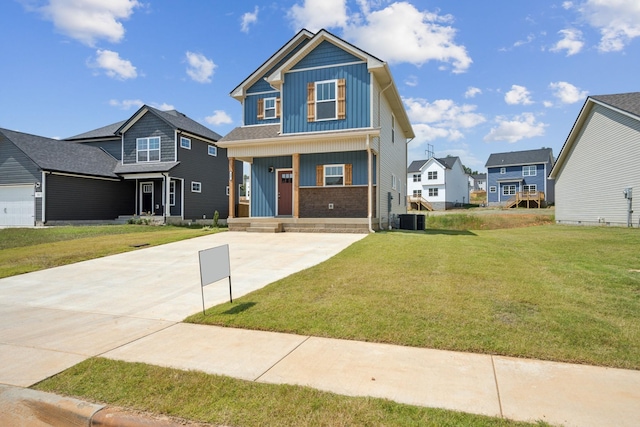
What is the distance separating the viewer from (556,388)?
317 centimetres

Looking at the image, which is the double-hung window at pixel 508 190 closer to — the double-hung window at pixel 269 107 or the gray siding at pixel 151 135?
the double-hung window at pixel 269 107

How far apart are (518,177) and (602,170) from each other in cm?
2955

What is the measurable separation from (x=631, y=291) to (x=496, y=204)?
46.7 metres

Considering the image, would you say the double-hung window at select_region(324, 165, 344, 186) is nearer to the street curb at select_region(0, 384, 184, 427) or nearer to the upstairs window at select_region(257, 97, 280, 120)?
the upstairs window at select_region(257, 97, 280, 120)

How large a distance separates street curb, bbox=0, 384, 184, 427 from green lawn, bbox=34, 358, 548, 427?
105 millimetres

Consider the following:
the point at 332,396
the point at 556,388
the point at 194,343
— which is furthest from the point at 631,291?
the point at 194,343

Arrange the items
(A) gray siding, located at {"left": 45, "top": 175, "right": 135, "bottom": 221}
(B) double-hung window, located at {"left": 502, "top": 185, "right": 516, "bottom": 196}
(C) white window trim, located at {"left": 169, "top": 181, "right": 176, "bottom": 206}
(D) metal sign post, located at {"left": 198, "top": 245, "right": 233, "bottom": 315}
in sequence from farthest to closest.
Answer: (B) double-hung window, located at {"left": 502, "top": 185, "right": 516, "bottom": 196}
(C) white window trim, located at {"left": 169, "top": 181, "right": 176, "bottom": 206}
(A) gray siding, located at {"left": 45, "top": 175, "right": 135, "bottom": 221}
(D) metal sign post, located at {"left": 198, "top": 245, "right": 233, "bottom": 315}

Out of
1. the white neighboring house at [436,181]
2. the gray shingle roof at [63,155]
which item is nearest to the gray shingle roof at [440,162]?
the white neighboring house at [436,181]

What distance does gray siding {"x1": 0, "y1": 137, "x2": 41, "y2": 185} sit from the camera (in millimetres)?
22750

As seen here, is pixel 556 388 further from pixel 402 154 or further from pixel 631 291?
pixel 402 154

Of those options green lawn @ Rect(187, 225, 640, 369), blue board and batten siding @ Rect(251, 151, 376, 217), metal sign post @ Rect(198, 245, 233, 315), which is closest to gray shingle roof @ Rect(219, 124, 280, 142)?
blue board and batten siding @ Rect(251, 151, 376, 217)

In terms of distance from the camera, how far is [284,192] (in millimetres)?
17891

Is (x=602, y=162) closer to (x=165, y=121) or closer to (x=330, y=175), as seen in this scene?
(x=330, y=175)

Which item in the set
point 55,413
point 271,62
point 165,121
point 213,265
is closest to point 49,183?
point 165,121
